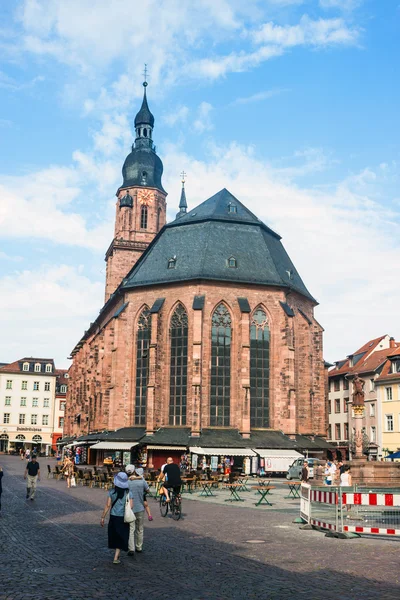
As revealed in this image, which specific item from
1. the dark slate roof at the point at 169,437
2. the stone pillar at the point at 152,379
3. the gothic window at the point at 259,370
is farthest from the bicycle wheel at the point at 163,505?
the gothic window at the point at 259,370

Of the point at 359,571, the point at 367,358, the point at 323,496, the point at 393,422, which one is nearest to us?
the point at 359,571

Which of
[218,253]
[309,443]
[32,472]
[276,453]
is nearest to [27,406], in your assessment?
[218,253]

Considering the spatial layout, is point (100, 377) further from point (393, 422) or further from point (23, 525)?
point (23, 525)

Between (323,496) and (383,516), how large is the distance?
7.09ft

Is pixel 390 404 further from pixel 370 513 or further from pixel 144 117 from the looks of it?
pixel 370 513

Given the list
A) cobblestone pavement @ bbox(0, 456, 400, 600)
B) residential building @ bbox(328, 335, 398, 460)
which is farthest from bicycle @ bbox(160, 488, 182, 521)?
residential building @ bbox(328, 335, 398, 460)

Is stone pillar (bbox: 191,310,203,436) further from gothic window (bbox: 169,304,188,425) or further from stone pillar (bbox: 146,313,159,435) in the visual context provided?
stone pillar (bbox: 146,313,159,435)

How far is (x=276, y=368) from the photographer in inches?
1834

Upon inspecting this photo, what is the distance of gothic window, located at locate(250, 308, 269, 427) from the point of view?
45844mm

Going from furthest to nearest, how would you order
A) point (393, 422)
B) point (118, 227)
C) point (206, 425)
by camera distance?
point (118, 227) < point (393, 422) < point (206, 425)

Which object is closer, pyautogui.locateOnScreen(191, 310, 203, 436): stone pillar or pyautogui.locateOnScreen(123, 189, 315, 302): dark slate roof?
pyautogui.locateOnScreen(191, 310, 203, 436): stone pillar

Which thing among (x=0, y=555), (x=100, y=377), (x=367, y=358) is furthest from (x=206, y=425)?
(x=0, y=555)

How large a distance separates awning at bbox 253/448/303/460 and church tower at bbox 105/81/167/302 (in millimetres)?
32576

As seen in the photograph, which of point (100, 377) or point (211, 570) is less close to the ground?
point (100, 377)
